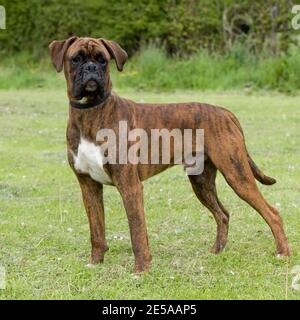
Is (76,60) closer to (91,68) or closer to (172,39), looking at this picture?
(91,68)

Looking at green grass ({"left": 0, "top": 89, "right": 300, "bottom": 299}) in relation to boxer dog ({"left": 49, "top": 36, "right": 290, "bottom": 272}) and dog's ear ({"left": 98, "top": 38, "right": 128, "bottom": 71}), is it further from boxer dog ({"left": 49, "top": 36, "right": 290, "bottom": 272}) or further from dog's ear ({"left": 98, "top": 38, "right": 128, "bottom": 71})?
dog's ear ({"left": 98, "top": 38, "right": 128, "bottom": 71})

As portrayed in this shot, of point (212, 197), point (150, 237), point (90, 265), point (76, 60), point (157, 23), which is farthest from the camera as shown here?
point (157, 23)

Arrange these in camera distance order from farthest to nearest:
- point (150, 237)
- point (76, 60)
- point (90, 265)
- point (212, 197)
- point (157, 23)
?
point (157, 23)
point (150, 237)
point (212, 197)
point (90, 265)
point (76, 60)

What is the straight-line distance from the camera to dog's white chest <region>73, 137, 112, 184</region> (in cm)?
578

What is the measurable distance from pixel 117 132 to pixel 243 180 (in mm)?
1177

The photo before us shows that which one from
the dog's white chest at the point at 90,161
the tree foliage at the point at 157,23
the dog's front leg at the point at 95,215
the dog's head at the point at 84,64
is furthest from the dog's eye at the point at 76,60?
the tree foliage at the point at 157,23

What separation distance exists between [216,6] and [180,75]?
3844mm

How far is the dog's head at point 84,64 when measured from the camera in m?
5.61

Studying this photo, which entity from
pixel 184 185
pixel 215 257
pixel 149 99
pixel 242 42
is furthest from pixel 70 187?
pixel 242 42

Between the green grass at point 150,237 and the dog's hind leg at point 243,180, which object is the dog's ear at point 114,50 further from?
the green grass at point 150,237

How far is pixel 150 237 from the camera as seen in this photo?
23.6 ft

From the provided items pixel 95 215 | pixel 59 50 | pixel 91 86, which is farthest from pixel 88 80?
pixel 95 215

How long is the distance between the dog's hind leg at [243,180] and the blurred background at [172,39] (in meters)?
13.0

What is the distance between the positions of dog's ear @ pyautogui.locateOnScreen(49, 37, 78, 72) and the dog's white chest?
0.59m
